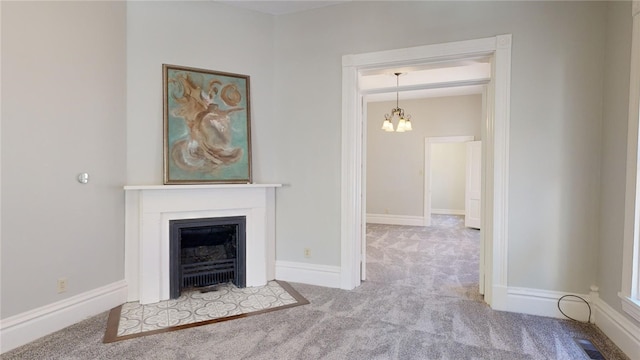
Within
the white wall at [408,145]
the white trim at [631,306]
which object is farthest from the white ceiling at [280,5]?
the white wall at [408,145]

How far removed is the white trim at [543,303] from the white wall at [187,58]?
2555 mm

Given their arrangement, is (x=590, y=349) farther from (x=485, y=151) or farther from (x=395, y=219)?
(x=395, y=219)

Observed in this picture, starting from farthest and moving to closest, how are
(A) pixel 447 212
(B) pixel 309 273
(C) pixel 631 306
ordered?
(A) pixel 447 212
(B) pixel 309 273
(C) pixel 631 306

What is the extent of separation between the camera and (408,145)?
7613 mm

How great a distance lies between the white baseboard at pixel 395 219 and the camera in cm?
756

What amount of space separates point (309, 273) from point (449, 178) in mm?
7495

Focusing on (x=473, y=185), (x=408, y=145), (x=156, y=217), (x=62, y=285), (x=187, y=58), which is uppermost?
(x=187, y=58)

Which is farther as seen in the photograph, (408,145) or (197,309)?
(408,145)

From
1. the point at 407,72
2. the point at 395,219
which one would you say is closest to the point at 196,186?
the point at 407,72

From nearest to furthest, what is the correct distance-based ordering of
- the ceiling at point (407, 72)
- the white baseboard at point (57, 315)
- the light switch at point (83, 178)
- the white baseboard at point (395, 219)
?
the white baseboard at point (57, 315), the light switch at point (83, 178), the ceiling at point (407, 72), the white baseboard at point (395, 219)

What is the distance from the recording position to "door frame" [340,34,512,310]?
284 cm

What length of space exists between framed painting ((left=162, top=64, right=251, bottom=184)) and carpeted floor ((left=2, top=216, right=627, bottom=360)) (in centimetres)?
141

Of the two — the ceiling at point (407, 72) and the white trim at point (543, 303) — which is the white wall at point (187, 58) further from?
the white trim at point (543, 303)

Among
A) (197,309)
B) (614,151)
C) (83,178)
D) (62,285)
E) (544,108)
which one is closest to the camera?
(614,151)
